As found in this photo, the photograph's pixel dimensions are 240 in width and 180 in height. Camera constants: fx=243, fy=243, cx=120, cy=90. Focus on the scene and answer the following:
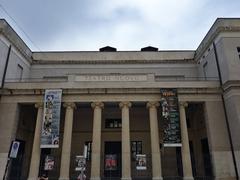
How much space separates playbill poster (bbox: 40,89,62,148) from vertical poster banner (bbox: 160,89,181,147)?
9.54 m

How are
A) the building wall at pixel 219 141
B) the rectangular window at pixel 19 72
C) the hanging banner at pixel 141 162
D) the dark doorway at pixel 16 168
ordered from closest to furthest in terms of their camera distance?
the building wall at pixel 219 141 → the hanging banner at pixel 141 162 → the dark doorway at pixel 16 168 → the rectangular window at pixel 19 72

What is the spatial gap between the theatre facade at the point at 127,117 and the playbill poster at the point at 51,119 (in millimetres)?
87

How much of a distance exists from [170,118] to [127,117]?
3920 mm

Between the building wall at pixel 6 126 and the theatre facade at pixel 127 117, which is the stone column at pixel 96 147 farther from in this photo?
the building wall at pixel 6 126

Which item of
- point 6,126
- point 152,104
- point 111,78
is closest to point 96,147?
point 152,104

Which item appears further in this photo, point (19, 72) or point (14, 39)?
point (19, 72)

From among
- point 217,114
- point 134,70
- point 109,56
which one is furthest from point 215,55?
point 109,56

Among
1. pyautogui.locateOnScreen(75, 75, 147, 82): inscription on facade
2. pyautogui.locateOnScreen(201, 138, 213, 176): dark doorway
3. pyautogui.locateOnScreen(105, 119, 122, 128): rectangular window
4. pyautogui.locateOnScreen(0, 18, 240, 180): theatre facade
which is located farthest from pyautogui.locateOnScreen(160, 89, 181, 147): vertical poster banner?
pyautogui.locateOnScreen(105, 119, 122, 128): rectangular window


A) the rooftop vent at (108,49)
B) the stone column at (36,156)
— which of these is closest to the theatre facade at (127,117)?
the stone column at (36,156)

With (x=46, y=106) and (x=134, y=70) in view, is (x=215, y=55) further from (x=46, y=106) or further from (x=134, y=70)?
(x=46, y=106)

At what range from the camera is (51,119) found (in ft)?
72.2

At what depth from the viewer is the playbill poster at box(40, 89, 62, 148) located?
837 inches

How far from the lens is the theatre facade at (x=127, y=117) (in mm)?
21094

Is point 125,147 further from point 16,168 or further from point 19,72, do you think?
point 19,72
